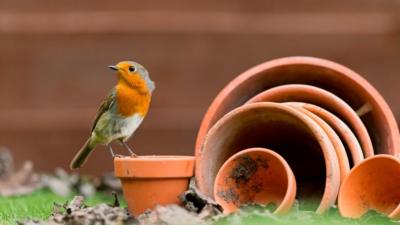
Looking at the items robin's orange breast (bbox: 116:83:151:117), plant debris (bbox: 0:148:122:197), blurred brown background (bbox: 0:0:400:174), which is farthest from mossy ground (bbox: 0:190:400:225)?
blurred brown background (bbox: 0:0:400:174)

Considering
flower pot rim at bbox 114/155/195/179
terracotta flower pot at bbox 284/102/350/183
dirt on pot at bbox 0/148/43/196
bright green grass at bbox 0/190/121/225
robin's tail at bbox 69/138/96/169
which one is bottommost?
dirt on pot at bbox 0/148/43/196

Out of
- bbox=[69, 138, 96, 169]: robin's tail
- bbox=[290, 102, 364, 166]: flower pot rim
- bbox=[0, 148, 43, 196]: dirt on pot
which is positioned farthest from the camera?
bbox=[0, 148, 43, 196]: dirt on pot

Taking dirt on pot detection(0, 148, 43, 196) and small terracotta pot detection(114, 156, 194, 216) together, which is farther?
dirt on pot detection(0, 148, 43, 196)

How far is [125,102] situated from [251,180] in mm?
757

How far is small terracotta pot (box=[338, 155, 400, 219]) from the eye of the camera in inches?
144

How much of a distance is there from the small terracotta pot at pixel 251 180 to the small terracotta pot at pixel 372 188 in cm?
25

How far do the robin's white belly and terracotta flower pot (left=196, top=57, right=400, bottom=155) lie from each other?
0.36 metres

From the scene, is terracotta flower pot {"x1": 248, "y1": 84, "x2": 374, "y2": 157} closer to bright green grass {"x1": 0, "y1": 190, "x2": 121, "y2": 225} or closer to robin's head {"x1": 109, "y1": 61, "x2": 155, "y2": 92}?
robin's head {"x1": 109, "y1": 61, "x2": 155, "y2": 92}

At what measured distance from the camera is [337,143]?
3.78 m

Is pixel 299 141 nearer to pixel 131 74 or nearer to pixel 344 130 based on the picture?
pixel 344 130

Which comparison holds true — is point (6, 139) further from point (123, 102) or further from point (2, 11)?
point (123, 102)

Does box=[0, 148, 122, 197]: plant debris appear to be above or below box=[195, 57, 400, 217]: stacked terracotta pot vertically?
below

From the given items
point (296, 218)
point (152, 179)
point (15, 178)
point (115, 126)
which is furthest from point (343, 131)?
point (15, 178)

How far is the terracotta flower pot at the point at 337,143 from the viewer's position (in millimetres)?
3739
